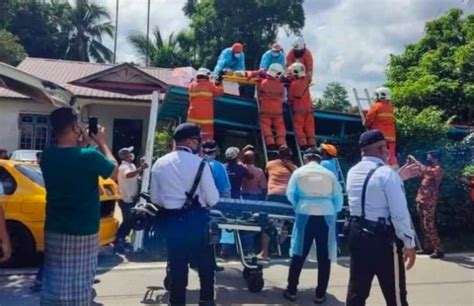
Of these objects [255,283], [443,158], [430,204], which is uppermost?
[443,158]

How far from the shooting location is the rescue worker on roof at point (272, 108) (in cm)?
1132

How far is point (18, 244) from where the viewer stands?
830 cm

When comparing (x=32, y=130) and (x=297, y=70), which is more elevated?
(x=297, y=70)

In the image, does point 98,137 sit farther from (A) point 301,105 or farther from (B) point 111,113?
(B) point 111,113

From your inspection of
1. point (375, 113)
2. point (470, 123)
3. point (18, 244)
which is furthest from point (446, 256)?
point (470, 123)

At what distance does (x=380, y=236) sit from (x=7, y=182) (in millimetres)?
5614

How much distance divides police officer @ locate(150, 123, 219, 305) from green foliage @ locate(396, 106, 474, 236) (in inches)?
299

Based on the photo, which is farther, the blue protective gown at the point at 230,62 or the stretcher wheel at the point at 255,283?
the blue protective gown at the point at 230,62

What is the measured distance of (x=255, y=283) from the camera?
7.41 m

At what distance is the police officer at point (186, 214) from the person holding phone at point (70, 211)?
→ 1239mm

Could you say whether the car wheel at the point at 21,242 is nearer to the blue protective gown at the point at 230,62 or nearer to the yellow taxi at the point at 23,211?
the yellow taxi at the point at 23,211

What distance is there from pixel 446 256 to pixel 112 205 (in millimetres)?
5639

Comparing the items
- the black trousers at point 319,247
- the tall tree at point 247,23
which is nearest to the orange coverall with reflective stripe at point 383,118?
the black trousers at point 319,247

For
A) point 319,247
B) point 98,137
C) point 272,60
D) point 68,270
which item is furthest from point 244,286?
point 272,60
